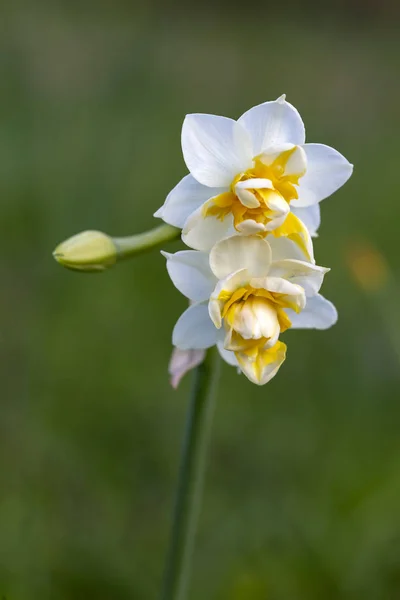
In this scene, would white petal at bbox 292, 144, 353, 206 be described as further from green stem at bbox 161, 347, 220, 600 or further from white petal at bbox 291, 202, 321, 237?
green stem at bbox 161, 347, 220, 600

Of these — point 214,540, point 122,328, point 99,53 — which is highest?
point 99,53

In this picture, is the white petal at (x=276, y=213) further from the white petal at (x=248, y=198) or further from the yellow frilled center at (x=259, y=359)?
the yellow frilled center at (x=259, y=359)

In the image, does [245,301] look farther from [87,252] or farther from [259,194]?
[87,252]

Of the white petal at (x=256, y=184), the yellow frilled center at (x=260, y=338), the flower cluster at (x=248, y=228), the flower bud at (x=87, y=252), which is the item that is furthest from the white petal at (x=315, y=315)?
the flower bud at (x=87, y=252)

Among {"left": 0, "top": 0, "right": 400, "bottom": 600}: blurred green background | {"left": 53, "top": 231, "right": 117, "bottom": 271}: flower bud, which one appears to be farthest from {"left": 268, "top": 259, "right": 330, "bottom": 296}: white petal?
{"left": 0, "top": 0, "right": 400, "bottom": 600}: blurred green background

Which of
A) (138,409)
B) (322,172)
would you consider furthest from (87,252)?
(138,409)

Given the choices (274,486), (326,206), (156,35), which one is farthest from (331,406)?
(326,206)

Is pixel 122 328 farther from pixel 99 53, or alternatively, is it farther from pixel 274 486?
pixel 99 53
